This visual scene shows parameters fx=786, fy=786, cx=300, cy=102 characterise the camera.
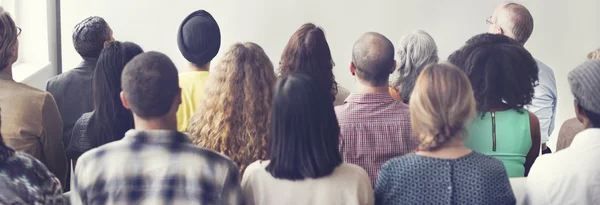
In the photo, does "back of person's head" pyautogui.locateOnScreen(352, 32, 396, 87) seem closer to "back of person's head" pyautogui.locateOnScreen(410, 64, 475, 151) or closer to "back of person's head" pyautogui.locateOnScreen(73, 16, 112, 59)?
"back of person's head" pyautogui.locateOnScreen(410, 64, 475, 151)

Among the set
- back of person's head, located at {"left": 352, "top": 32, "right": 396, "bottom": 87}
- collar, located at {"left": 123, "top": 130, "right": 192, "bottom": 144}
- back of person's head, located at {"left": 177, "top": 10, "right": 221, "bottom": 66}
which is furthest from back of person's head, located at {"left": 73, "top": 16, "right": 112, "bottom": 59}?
collar, located at {"left": 123, "top": 130, "right": 192, "bottom": 144}

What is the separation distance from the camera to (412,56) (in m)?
3.88

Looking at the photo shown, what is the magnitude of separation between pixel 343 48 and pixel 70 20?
1771 millimetres

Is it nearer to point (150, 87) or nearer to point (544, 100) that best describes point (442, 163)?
point (150, 87)

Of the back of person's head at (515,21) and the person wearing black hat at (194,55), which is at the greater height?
the back of person's head at (515,21)

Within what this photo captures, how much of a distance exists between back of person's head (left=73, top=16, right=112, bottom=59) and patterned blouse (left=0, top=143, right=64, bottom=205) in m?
1.60

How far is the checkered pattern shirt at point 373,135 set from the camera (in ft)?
9.14

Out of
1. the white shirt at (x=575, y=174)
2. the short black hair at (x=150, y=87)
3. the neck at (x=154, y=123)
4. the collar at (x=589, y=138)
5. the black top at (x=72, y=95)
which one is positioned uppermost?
the short black hair at (x=150, y=87)

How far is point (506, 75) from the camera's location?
2.77 meters

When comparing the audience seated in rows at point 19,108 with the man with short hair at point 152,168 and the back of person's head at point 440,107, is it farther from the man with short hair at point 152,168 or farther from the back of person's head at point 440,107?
the back of person's head at point 440,107

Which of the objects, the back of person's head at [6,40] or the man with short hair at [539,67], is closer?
the back of person's head at [6,40]

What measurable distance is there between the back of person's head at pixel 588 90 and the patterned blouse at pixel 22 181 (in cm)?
155

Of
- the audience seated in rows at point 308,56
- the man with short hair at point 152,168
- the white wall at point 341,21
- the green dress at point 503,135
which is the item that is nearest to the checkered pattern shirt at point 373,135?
the green dress at point 503,135

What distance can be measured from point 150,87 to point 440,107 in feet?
2.67
